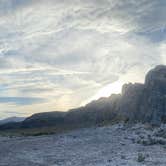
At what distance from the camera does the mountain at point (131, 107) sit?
130m

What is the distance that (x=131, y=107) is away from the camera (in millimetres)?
141250

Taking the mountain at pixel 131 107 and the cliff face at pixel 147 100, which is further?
the mountain at pixel 131 107

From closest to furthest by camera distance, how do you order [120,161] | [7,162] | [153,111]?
1. [120,161]
2. [7,162]
3. [153,111]

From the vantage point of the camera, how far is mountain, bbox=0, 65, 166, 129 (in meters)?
130

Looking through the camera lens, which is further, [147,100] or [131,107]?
[131,107]

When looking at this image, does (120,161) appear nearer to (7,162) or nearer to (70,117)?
(7,162)

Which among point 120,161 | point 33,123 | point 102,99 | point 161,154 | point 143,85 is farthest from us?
point 33,123

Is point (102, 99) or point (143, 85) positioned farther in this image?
point (102, 99)

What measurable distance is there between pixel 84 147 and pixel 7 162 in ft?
49.2

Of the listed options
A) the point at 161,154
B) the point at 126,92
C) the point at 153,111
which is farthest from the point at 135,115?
the point at 161,154

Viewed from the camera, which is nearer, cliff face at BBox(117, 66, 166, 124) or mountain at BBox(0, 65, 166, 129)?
cliff face at BBox(117, 66, 166, 124)

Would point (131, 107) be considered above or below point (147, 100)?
below

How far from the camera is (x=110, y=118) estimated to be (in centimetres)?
15200

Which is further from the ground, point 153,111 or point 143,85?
point 143,85
